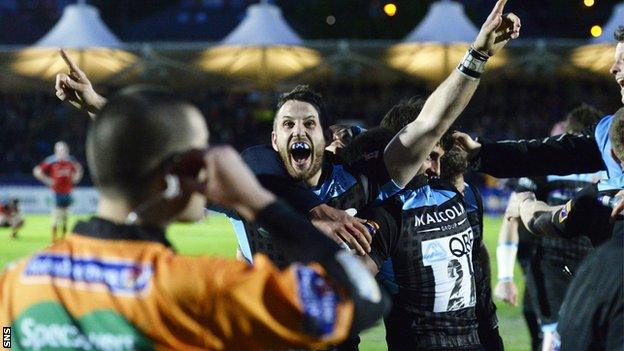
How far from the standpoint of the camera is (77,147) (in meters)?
36.3

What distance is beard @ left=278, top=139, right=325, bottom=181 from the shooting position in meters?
4.86

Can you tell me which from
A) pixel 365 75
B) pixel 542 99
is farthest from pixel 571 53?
pixel 542 99

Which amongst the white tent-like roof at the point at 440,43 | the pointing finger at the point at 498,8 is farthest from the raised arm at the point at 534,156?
the white tent-like roof at the point at 440,43

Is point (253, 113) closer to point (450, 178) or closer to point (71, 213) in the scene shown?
point (71, 213)

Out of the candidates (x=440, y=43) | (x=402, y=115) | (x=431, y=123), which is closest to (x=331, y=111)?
(x=440, y=43)

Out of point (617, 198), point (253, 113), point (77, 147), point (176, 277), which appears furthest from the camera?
point (253, 113)

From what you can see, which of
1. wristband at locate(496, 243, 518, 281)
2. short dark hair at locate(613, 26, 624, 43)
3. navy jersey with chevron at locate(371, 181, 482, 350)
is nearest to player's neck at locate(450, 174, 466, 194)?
→ navy jersey with chevron at locate(371, 181, 482, 350)

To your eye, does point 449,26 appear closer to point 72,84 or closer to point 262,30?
point 262,30

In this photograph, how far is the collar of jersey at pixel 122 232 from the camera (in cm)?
257

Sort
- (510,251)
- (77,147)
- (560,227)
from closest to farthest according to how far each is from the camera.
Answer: (560,227), (510,251), (77,147)

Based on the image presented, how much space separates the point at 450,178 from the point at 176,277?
3.93 meters

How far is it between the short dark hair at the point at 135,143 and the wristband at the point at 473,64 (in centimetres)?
186

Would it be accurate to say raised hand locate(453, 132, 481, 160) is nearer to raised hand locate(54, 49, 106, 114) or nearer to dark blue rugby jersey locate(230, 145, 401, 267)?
dark blue rugby jersey locate(230, 145, 401, 267)

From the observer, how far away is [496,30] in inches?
164
